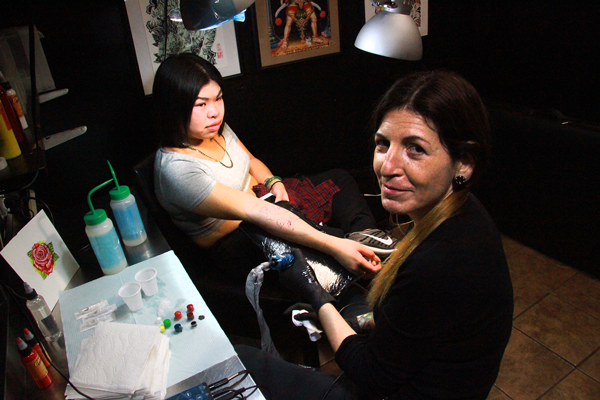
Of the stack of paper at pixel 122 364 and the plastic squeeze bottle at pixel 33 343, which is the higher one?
the plastic squeeze bottle at pixel 33 343

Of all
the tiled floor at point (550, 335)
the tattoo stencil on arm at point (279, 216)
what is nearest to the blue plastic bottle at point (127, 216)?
the tattoo stencil on arm at point (279, 216)

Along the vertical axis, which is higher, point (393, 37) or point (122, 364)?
point (393, 37)

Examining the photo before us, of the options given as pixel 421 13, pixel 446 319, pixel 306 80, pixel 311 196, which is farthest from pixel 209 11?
pixel 421 13

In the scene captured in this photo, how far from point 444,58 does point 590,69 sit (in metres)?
0.88

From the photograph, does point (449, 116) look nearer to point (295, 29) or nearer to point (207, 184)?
point (207, 184)

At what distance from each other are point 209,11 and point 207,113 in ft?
2.10

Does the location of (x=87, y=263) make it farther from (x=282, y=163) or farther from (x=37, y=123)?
(x=282, y=163)

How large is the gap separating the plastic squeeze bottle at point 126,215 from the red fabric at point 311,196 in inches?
25.3

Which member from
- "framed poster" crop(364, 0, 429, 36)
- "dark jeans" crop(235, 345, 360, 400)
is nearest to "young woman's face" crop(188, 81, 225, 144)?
"dark jeans" crop(235, 345, 360, 400)

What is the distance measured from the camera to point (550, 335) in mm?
2094

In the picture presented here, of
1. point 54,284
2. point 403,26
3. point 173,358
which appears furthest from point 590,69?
point 54,284

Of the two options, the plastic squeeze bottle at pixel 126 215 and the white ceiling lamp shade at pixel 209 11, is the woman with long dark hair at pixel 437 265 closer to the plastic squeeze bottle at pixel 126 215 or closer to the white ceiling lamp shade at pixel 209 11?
the white ceiling lamp shade at pixel 209 11

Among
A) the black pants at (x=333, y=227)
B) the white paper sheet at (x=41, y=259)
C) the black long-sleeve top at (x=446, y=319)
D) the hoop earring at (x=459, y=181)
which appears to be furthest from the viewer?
the black pants at (x=333, y=227)

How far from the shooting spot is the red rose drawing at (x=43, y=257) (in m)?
1.34
